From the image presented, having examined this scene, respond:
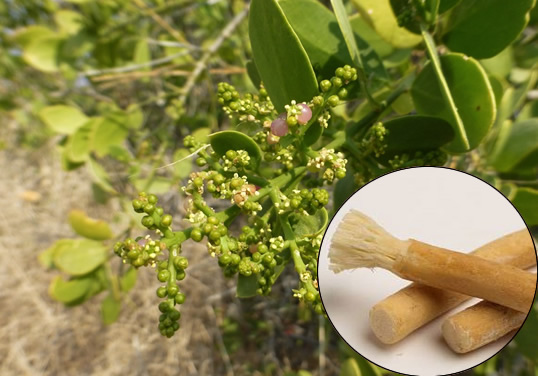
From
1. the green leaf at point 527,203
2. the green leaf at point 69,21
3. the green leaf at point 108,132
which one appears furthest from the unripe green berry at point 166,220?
the green leaf at point 69,21

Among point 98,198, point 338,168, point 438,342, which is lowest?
point 98,198

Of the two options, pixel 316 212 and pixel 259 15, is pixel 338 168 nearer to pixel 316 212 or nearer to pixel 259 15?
pixel 316 212

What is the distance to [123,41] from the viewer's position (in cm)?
291

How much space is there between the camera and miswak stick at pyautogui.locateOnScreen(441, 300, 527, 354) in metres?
0.84

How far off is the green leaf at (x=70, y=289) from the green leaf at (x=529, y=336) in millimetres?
1730

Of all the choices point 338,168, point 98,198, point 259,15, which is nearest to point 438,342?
point 338,168

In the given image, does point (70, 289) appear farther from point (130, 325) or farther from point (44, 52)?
point (130, 325)

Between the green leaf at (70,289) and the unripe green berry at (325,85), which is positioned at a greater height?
the unripe green berry at (325,85)

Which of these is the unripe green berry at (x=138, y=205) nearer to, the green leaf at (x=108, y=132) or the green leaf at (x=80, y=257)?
the green leaf at (x=80, y=257)

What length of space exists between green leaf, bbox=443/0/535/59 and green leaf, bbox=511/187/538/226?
34 cm

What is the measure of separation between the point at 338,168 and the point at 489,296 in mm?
345

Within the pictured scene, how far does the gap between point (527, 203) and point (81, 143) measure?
1.97m

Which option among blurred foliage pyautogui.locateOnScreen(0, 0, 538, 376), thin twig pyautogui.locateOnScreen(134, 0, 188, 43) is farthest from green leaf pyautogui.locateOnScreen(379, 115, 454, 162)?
thin twig pyautogui.locateOnScreen(134, 0, 188, 43)

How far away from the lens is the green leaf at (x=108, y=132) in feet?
7.57
